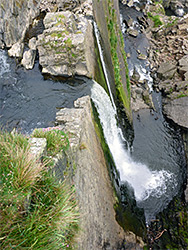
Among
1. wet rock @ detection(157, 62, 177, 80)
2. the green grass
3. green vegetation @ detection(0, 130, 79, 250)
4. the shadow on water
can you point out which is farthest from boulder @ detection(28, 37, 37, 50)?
wet rock @ detection(157, 62, 177, 80)

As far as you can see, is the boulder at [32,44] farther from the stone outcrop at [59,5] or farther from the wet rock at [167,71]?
the wet rock at [167,71]

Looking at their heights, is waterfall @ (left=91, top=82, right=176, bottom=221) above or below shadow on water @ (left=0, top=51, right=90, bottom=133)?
below

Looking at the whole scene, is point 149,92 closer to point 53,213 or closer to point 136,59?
point 136,59

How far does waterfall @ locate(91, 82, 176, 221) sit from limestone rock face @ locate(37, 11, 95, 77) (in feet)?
3.23

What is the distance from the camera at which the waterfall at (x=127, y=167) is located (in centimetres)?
675

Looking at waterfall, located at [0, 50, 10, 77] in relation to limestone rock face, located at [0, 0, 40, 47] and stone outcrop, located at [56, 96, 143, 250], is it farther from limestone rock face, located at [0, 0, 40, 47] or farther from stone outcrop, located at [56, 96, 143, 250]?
stone outcrop, located at [56, 96, 143, 250]

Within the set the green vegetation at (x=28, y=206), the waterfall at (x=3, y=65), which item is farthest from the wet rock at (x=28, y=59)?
the green vegetation at (x=28, y=206)

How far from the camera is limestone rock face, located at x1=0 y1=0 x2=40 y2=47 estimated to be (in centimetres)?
808

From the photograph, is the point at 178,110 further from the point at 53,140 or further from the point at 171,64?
the point at 53,140

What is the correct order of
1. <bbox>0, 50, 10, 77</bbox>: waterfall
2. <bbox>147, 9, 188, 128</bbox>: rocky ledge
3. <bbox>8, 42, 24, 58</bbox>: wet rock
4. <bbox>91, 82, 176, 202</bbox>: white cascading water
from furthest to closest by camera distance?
1. <bbox>147, 9, 188, 128</bbox>: rocky ledge
2. <bbox>8, 42, 24, 58</bbox>: wet rock
3. <bbox>0, 50, 10, 77</bbox>: waterfall
4. <bbox>91, 82, 176, 202</bbox>: white cascading water

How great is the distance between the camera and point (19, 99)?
6.85 metres

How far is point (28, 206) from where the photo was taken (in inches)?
83.6

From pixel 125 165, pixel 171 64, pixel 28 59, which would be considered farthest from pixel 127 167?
pixel 171 64

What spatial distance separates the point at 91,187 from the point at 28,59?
19.6 feet
